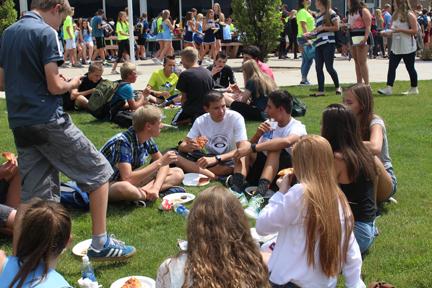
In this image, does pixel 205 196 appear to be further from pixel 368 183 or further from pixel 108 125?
pixel 108 125

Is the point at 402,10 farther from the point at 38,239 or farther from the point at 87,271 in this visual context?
the point at 38,239

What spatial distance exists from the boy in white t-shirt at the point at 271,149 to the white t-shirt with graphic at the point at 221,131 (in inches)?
11.8

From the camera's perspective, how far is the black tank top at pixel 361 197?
Result: 4.02 m

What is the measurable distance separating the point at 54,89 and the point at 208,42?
1685 centimetres

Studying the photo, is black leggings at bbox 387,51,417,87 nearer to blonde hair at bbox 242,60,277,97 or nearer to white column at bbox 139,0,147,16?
blonde hair at bbox 242,60,277,97

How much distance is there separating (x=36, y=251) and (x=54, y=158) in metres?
1.34

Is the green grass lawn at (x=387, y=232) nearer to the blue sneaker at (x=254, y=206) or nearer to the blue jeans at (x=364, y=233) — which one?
the blue jeans at (x=364, y=233)

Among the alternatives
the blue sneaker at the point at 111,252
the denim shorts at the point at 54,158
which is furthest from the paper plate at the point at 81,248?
the denim shorts at the point at 54,158

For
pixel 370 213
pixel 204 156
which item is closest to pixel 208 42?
pixel 204 156

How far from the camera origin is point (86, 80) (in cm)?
987

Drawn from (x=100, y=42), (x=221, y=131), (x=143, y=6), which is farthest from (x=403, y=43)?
(x=143, y=6)

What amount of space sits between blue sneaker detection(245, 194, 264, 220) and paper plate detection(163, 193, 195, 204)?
585 millimetres

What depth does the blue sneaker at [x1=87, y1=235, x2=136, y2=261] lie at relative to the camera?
4.14 m

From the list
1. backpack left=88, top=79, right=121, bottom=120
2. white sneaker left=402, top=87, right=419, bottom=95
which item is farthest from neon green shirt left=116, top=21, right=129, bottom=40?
white sneaker left=402, top=87, right=419, bottom=95
